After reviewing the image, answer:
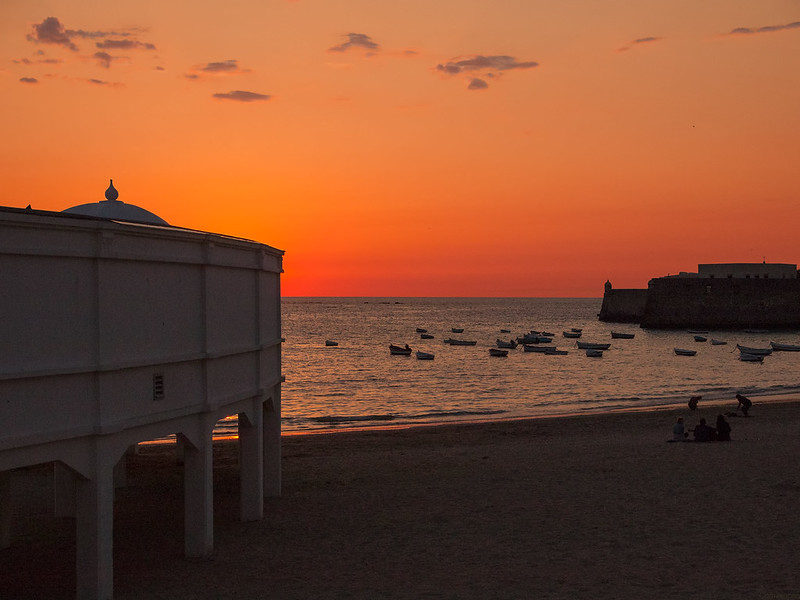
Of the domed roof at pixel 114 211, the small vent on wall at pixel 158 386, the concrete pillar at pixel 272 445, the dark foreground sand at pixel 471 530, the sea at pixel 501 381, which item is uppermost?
the domed roof at pixel 114 211

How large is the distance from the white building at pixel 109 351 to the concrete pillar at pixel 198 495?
3 cm

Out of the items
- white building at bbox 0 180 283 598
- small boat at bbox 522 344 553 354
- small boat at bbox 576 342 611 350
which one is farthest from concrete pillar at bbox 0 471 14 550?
small boat at bbox 576 342 611 350

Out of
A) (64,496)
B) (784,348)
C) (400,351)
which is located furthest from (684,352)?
(64,496)

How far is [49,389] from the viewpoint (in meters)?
11.0

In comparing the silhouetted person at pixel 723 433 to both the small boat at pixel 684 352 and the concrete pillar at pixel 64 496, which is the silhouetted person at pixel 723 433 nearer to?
the concrete pillar at pixel 64 496

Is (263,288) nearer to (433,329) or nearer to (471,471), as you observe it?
(471,471)

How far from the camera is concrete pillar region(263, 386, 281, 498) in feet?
65.5

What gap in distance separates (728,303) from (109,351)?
145232 mm

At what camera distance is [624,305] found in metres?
170

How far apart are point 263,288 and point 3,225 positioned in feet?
26.5

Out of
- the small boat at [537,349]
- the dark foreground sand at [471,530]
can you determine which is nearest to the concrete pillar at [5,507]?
the dark foreground sand at [471,530]

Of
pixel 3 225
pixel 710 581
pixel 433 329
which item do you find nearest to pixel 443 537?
pixel 710 581

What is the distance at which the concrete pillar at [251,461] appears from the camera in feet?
57.0

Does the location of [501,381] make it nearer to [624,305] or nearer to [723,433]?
[723,433]
